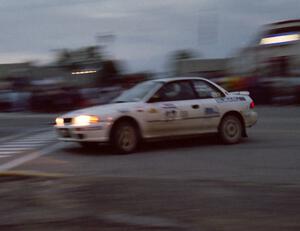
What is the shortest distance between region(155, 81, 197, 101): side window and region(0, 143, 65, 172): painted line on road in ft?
8.45

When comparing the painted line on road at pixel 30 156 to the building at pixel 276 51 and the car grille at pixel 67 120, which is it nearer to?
the car grille at pixel 67 120

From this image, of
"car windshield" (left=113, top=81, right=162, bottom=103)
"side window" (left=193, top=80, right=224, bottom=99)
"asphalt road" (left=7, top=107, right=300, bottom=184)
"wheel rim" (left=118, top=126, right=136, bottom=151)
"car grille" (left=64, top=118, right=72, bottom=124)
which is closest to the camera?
"asphalt road" (left=7, top=107, right=300, bottom=184)

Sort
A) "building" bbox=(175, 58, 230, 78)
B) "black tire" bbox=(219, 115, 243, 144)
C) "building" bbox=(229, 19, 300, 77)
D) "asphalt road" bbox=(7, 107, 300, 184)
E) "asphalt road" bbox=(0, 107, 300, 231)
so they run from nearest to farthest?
"asphalt road" bbox=(0, 107, 300, 231) → "asphalt road" bbox=(7, 107, 300, 184) → "black tire" bbox=(219, 115, 243, 144) → "building" bbox=(229, 19, 300, 77) → "building" bbox=(175, 58, 230, 78)

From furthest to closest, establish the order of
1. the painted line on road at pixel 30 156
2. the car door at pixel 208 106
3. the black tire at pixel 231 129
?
the black tire at pixel 231 129 < the car door at pixel 208 106 < the painted line on road at pixel 30 156

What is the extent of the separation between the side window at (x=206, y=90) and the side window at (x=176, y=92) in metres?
0.16

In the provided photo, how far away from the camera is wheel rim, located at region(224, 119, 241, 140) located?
12078 mm

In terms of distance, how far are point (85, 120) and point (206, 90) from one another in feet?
8.92

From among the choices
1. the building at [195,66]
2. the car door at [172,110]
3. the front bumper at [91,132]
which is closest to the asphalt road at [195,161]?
the front bumper at [91,132]

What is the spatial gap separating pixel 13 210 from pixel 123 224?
1.37 metres

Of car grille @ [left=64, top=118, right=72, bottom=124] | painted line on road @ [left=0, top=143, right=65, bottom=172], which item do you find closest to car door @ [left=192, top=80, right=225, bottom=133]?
car grille @ [left=64, top=118, right=72, bottom=124]

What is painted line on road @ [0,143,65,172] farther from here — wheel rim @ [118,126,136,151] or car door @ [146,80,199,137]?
car door @ [146,80,199,137]

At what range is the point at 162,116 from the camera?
11.2 meters

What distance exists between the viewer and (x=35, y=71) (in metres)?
34.2

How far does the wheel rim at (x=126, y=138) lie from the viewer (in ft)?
35.8
